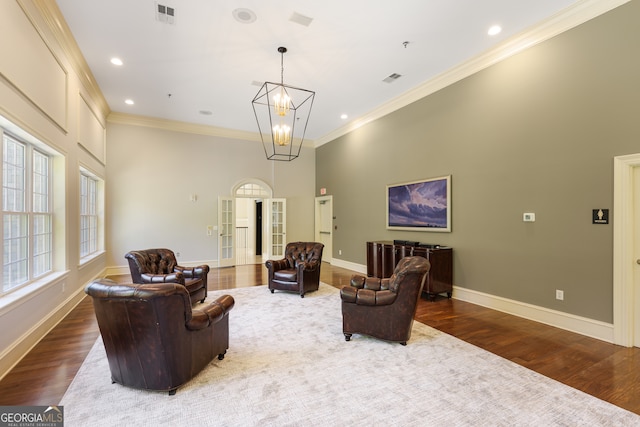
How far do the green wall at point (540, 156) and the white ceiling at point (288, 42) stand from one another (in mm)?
575

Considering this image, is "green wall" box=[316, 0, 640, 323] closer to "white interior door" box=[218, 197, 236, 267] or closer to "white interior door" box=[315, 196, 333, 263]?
"white interior door" box=[315, 196, 333, 263]

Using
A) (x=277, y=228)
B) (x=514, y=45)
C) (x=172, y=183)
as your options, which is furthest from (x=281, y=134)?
(x=277, y=228)

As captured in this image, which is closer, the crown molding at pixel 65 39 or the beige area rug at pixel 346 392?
the beige area rug at pixel 346 392

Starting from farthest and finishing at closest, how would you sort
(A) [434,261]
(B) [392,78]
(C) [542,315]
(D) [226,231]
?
1. (D) [226,231]
2. (B) [392,78]
3. (A) [434,261]
4. (C) [542,315]

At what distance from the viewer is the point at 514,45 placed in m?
4.12

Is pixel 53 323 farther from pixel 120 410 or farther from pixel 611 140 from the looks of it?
pixel 611 140

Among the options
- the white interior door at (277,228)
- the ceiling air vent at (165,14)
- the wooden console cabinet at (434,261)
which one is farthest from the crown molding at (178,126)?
the wooden console cabinet at (434,261)

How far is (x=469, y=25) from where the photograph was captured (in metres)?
3.84

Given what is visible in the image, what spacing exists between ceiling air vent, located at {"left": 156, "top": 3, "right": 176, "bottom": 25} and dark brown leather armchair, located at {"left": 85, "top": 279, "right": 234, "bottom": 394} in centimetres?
319

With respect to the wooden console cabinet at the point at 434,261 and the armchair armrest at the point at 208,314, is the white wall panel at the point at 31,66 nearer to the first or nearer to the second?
the armchair armrest at the point at 208,314

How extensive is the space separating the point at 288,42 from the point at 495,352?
15.2ft

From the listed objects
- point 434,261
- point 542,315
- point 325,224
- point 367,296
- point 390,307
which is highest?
point 325,224

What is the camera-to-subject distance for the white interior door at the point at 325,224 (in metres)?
8.71

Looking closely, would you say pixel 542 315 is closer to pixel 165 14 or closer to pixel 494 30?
pixel 494 30
